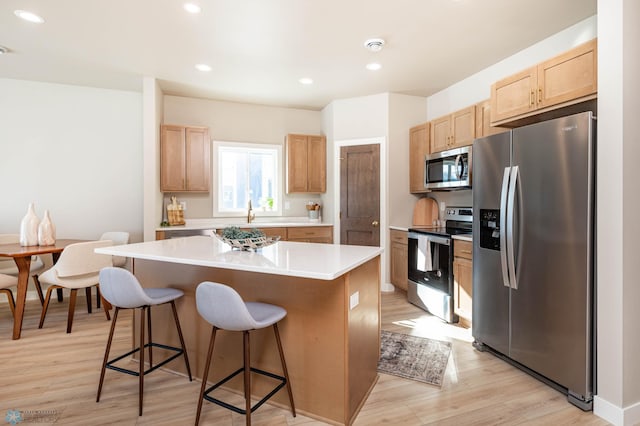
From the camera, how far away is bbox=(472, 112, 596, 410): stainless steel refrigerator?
207cm

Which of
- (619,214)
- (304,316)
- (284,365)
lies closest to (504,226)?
(619,214)

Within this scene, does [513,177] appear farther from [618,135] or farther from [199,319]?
[199,319]

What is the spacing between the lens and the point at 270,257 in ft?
7.08

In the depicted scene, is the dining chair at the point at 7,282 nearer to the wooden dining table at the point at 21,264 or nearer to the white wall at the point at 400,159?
the wooden dining table at the point at 21,264

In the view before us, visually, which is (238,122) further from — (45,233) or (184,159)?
(45,233)

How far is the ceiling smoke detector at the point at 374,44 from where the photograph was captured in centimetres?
326

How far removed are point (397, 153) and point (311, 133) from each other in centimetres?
161

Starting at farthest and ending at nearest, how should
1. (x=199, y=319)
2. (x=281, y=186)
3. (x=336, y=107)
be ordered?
(x=281, y=186) → (x=336, y=107) → (x=199, y=319)

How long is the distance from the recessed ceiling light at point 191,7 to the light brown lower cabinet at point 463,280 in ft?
10.2

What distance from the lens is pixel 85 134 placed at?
466 cm

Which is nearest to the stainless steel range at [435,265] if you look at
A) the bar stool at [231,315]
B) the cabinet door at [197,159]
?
the bar stool at [231,315]

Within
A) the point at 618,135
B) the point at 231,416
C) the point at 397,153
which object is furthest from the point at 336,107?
the point at 231,416

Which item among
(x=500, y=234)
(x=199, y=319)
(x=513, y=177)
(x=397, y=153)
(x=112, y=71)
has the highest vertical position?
(x=112, y=71)

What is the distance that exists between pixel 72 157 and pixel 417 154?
4.66 meters
